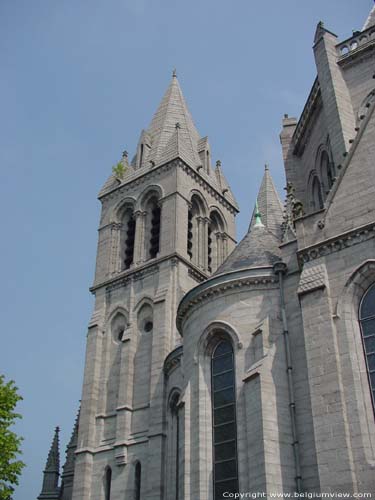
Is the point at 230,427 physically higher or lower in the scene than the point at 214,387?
lower

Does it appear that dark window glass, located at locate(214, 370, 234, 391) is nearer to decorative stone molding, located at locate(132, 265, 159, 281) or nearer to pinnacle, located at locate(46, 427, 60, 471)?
decorative stone molding, located at locate(132, 265, 159, 281)

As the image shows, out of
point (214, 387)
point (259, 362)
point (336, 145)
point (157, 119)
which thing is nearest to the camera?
point (259, 362)

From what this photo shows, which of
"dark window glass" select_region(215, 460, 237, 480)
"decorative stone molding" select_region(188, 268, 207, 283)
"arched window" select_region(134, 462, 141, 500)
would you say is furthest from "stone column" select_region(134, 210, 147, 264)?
"dark window glass" select_region(215, 460, 237, 480)

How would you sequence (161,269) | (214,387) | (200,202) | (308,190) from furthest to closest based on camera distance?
(200,202)
(161,269)
(308,190)
(214,387)

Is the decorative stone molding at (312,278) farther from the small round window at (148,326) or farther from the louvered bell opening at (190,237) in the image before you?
the louvered bell opening at (190,237)

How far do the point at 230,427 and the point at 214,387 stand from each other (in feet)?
4.84

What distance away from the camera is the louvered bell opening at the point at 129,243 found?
116 ft

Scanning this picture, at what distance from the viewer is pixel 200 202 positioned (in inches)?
1453

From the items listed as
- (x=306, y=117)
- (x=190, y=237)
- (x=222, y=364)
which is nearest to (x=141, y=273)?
(x=190, y=237)

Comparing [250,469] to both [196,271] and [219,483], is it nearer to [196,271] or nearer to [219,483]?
[219,483]

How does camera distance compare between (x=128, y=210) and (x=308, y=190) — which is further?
(x=128, y=210)

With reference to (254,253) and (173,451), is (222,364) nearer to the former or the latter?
(254,253)

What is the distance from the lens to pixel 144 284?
32375mm

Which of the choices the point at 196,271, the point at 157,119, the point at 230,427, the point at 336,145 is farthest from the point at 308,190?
the point at 157,119
